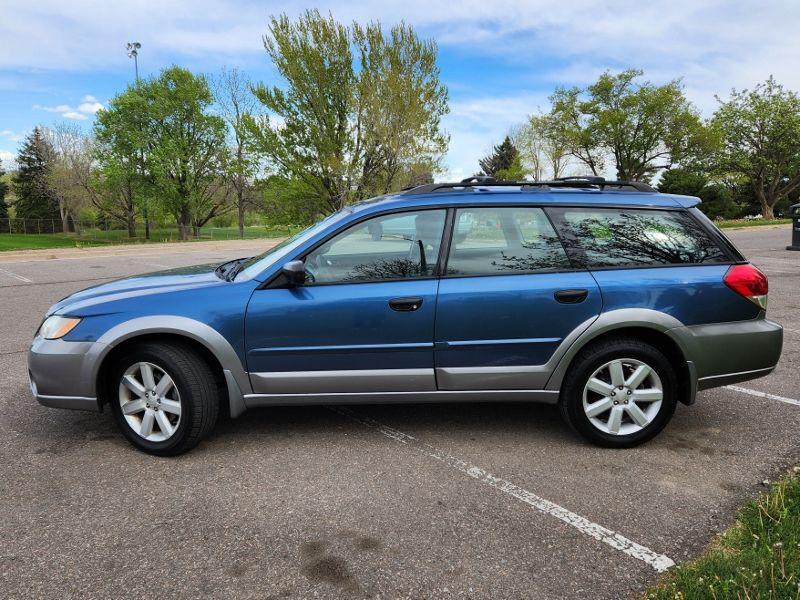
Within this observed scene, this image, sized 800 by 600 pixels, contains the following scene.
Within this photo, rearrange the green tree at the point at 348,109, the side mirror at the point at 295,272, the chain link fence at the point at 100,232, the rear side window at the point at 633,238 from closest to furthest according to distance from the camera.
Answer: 1. the side mirror at the point at 295,272
2. the rear side window at the point at 633,238
3. the green tree at the point at 348,109
4. the chain link fence at the point at 100,232

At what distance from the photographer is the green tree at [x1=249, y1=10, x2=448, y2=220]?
23281 millimetres

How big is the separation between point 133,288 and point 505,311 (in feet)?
7.87

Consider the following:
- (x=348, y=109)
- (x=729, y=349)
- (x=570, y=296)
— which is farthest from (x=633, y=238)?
(x=348, y=109)

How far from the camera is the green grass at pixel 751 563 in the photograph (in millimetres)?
2035

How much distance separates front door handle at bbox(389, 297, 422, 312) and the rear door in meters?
0.14

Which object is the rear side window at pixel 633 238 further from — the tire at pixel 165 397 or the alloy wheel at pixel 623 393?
the tire at pixel 165 397

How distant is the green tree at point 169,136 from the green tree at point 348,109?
23449 mm

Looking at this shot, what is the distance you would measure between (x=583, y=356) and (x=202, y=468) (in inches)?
95.2

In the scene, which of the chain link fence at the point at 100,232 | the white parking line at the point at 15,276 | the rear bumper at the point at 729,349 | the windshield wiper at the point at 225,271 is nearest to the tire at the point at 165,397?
the windshield wiper at the point at 225,271

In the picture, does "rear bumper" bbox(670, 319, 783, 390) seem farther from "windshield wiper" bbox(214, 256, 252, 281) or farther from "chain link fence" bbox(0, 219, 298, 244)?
"chain link fence" bbox(0, 219, 298, 244)

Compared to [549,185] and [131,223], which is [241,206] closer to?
[131,223]

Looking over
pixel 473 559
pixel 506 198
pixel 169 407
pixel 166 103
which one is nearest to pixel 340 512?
pixel 473 559

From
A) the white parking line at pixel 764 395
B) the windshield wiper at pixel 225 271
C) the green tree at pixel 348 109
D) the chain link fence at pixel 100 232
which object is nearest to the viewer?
the windshield wiper at pixel 225 271

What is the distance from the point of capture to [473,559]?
7.86ft
